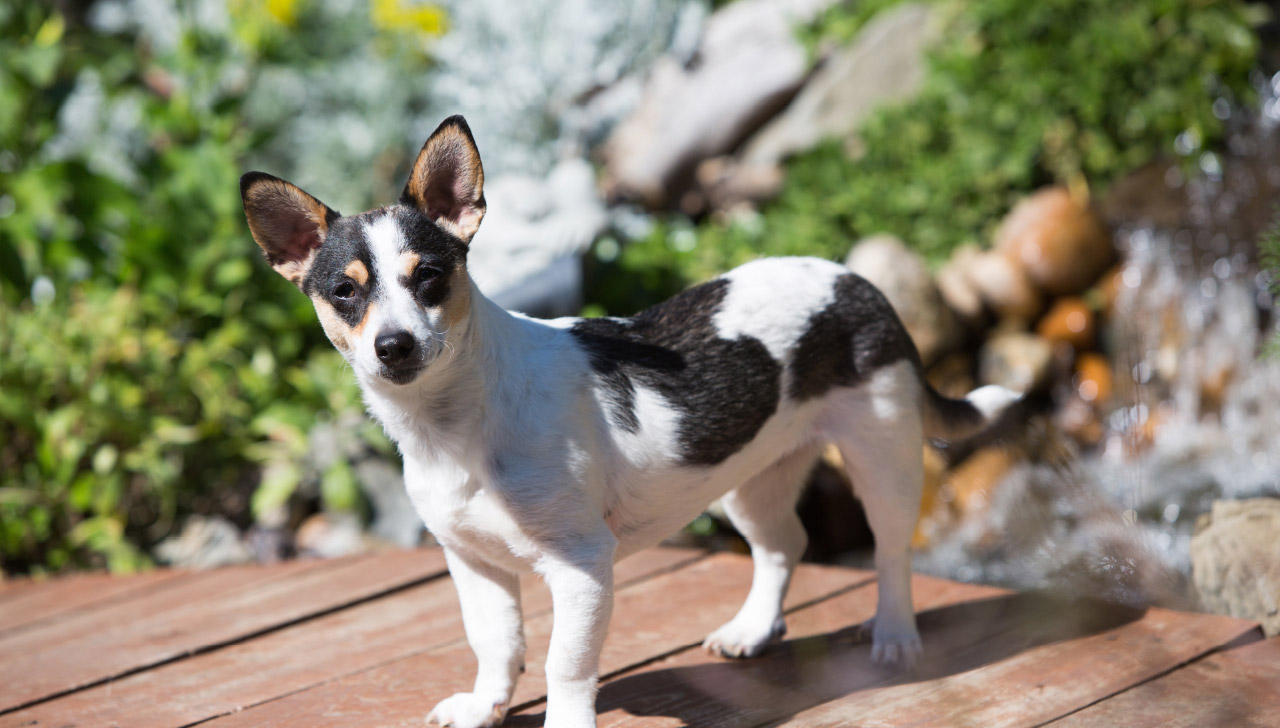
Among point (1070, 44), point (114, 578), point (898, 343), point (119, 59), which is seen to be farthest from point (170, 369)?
point (1070, 44)

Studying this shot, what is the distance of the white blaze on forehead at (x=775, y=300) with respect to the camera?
2.74 metres

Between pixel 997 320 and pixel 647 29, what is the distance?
13.1 feet

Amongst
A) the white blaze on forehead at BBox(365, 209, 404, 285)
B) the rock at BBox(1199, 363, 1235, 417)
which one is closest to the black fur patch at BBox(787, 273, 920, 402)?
the white blaze on forehead at BBox(365, 209, 404, 285)

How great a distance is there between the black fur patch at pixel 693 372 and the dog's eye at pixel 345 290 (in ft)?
1.87

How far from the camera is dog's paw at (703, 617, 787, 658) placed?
10.2 ft

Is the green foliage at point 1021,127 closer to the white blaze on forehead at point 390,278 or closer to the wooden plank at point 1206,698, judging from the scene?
the wooden plank at point 1206,698

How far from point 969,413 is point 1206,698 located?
0.95m

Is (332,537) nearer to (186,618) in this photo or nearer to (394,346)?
(186,618)

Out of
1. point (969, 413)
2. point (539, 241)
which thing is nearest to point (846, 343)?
point (969, 413)

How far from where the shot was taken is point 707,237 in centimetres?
737

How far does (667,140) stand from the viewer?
8641mm

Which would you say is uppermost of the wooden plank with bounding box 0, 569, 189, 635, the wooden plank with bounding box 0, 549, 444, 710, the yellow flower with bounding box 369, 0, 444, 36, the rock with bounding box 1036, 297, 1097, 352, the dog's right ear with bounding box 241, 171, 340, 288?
the yellow flower with bounding box 369, 0, 444, 36

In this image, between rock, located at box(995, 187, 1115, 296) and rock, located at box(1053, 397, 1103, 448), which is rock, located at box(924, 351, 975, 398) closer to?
rock, located at box(1053, 397, 1103, 448)

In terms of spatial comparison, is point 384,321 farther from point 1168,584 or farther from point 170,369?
point 170,369
